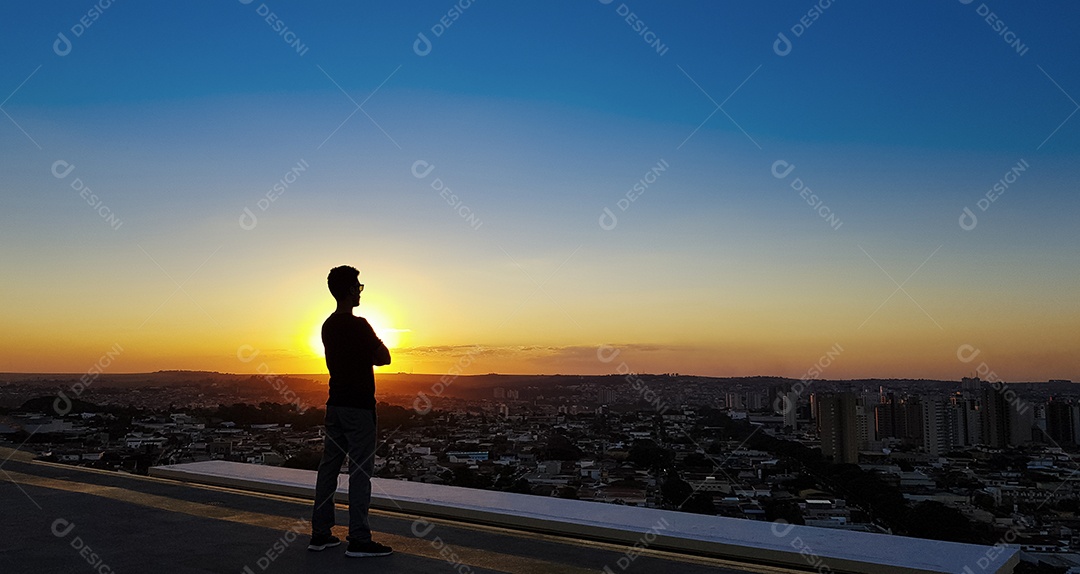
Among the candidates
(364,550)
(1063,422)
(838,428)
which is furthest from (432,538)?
(1063,422)

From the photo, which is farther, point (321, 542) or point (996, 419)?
point (996, 419)

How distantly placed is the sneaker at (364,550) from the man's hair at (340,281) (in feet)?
4.23

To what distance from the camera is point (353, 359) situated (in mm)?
3842

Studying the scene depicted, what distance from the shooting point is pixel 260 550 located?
380 centimetres

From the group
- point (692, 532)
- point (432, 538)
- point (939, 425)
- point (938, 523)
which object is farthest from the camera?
point (939, 425)

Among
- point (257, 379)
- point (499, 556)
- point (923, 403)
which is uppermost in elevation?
point (257, 379)

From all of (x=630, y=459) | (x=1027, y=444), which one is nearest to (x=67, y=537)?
Answer: (x=630, y=459)

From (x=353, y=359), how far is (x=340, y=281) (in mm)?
441

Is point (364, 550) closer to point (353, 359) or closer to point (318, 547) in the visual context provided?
point (318, 547)

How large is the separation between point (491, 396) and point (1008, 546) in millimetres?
17110

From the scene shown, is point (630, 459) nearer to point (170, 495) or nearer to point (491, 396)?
point (170, 495)

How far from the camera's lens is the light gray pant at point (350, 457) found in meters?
3.76

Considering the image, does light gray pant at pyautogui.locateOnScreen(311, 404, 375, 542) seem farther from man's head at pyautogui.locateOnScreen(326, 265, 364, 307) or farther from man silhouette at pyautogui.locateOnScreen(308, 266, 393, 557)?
man's head at pyautogui.locateOnScreen(326, 265, 364, 307)

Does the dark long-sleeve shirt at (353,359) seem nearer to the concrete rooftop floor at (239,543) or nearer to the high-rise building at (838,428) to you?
the concrete rooftop floor at (239,543)
